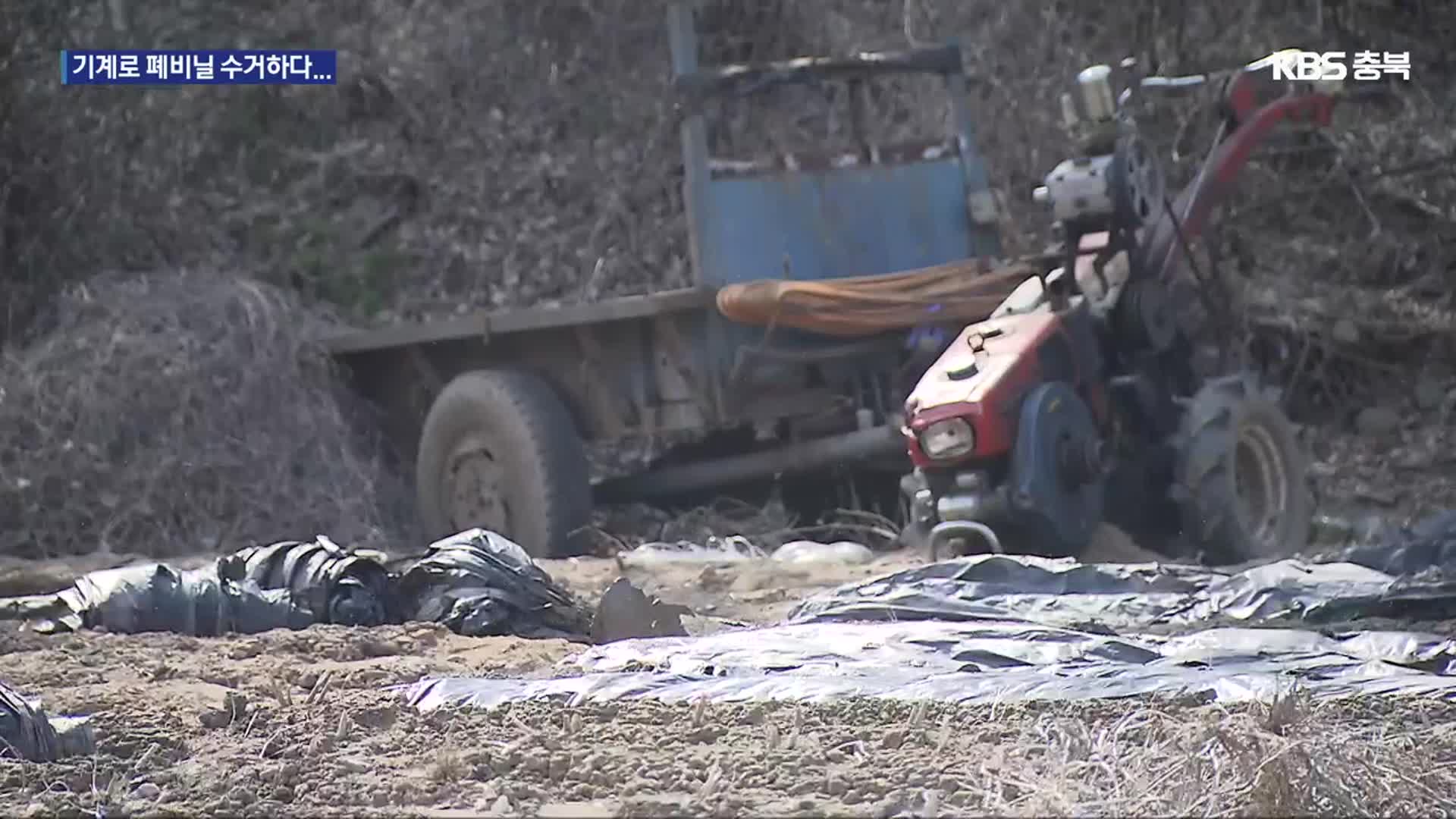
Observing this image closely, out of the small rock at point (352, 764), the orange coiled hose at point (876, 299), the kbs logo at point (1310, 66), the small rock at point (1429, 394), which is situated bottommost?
the small rock at point (352, 764)

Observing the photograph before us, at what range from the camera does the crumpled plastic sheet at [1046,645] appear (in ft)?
13.1

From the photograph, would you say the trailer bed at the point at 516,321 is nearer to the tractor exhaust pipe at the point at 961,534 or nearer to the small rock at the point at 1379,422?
the tractor exhaust pipe at the point at 961,534

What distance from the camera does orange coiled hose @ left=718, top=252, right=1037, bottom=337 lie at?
7637 millimetres

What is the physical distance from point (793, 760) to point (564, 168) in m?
8.55

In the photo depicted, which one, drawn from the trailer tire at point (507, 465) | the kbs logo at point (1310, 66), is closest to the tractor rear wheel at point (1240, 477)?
the kbs logo at point (1310, 66)

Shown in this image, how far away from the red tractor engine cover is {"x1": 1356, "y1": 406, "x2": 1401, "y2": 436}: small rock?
3597 mm

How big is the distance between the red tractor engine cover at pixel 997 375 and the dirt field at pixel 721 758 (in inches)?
112

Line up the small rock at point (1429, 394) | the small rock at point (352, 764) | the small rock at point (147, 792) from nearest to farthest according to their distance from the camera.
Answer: the small rock at point (147, 792), the small rock at point (352, 764), the small rock at point (1429, 394)

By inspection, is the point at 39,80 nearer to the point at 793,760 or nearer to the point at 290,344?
the point at 290,344

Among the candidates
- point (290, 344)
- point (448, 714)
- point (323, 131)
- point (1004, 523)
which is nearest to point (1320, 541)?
point (1004, 523)
